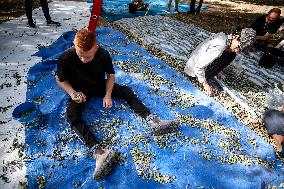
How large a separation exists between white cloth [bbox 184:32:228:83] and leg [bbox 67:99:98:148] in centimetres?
224

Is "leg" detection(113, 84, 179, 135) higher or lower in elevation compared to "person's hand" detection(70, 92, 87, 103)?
lower

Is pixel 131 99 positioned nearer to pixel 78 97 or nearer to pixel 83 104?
pixel 83 104

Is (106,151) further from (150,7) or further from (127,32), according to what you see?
(150,7)

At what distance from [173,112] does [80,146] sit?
1611 mm

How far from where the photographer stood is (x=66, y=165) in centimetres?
347

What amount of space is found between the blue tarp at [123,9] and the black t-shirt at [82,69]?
5.83 metres

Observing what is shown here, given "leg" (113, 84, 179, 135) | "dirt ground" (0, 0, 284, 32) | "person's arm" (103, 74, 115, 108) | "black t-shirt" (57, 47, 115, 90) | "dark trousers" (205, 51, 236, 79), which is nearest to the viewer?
"black t-shirt" (57, 47, 115, 90)

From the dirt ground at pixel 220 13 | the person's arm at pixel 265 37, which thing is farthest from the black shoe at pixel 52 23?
the person's arm at pixel 265 37

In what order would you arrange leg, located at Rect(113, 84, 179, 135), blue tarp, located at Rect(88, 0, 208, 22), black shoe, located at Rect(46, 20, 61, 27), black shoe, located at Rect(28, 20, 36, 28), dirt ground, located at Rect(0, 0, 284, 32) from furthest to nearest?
blue tarp, located at Rect(88, 0, 208, 22), dirt ground, located at Rect(0, 0, 284, 32), black shoe, located at Rect(46, 20, 61, 27), black shoe, located at Rect(28, 20, 36, 28), leg, located at Rect(113, 84, 179, 135)

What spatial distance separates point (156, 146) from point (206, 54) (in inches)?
82.7

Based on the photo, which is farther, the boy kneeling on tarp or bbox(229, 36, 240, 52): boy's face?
bbox(229, 36, 240, 52): boy's face

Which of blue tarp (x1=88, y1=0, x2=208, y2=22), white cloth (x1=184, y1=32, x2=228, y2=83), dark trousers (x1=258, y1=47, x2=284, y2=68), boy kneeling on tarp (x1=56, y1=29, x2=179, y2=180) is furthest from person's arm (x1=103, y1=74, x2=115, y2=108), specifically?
blue tarp (x1=88, y1=0, x2=208, y2=22)

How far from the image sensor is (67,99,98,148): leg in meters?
3.56

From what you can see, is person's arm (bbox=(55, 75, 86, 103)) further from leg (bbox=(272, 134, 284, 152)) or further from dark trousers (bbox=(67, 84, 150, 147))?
leg (bbox=(272, 134, 284, 152))
